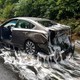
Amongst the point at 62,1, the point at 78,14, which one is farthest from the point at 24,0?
the point at 78,14

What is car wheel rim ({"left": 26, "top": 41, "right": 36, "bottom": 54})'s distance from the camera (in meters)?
8.28

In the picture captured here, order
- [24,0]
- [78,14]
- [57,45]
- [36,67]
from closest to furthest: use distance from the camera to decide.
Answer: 1. [36,67]
2. [57,45]
3. [78,14]
4. [24,0]

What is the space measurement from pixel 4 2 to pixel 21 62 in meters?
16.4

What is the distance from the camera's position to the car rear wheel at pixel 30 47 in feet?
27.0

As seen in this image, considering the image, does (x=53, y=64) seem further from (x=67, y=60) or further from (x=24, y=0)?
(x=24, y=0)

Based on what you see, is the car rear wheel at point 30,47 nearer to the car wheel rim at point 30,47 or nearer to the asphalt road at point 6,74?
the car wheel rim at point 30,47

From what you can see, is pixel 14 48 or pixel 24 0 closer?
pixel 14 48

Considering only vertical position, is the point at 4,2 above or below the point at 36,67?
above

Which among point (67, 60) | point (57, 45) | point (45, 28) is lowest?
point (67, 60)

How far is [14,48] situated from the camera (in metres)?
9.51

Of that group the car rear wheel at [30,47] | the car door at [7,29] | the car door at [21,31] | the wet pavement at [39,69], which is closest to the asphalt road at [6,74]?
the wet pavement at [39,69]

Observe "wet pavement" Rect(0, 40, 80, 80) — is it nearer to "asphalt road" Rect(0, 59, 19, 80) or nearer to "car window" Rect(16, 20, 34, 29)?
"asphalt road" Rect(0, 59, 19, 80)

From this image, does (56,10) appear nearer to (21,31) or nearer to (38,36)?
(21,31)

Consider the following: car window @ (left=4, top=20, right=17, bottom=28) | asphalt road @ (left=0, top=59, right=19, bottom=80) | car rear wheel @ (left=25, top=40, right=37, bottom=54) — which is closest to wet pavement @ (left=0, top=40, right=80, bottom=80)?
asphalt road @ (left=0, top=59, right=19, bottom=80)
